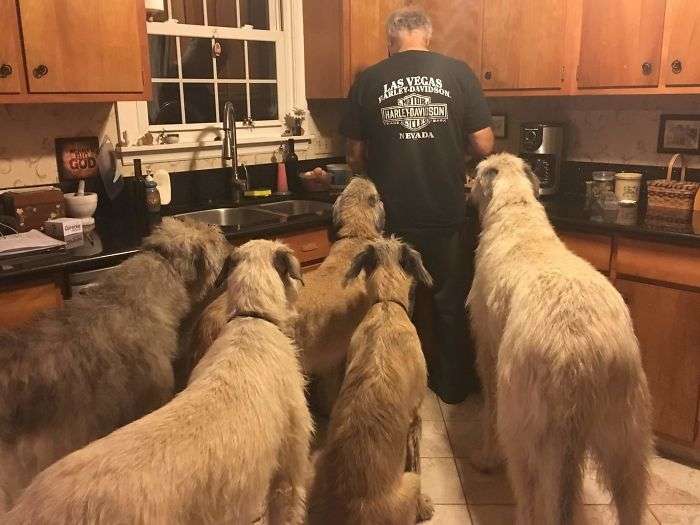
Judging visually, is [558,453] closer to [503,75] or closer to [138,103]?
[503,75]

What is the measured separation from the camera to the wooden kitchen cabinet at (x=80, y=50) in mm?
2393

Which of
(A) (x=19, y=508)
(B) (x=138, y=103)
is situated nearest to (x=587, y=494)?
(A) (x=19, y=508)

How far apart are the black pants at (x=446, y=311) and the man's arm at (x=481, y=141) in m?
0.40

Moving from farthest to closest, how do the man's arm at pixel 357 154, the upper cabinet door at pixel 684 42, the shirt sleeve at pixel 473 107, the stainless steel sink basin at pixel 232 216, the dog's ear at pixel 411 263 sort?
the stainless steel sink basin at pixel 232 216, the man's arm at pixel 357 154, the shirt sleeve at pixel 473 107, the upper cabinet door at pixel 684 42, the dog's ear at pixel 411 263

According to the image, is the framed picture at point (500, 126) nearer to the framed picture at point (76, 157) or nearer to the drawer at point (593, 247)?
the drawer at point (593, 247)

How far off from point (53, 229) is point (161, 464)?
1558 millimetres

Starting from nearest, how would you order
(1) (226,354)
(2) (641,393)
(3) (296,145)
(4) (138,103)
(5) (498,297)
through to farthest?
(1) (226,354) → (2) (641,393) → (5) (498,297) → (4) (138,103) → (3) (296,145)

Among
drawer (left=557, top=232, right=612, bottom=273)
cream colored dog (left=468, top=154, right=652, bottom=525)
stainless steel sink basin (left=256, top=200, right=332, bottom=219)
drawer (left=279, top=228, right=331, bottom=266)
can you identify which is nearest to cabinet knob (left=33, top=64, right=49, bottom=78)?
drawer (left=279, top=228, right=331, bottom=266)

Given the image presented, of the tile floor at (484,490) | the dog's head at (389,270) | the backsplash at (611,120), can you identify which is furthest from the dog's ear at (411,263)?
the backsplash at (611,120)

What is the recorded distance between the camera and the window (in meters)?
3.44

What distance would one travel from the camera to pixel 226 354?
1655 mm

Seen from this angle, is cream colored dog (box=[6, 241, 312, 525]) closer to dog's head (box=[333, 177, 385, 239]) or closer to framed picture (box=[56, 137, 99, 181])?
dog's head (box=[333, 177, 385, 239])

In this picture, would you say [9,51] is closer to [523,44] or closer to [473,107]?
[473,107]

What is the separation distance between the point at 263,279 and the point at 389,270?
0.55 meters
